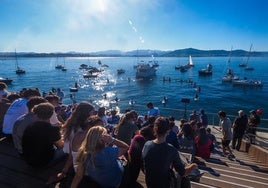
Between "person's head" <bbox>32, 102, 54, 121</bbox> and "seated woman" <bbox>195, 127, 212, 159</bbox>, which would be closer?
"person's head" <bbox>32, 102, 54, 121</bbox>

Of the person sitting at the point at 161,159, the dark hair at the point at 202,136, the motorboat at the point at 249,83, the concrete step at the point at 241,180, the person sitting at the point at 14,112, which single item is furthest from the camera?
the motorboat at the point at 249,83

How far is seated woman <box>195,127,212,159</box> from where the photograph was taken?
7570 millimetres

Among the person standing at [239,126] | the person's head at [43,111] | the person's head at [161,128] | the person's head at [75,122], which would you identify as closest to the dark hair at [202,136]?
the person standing at [239,126]

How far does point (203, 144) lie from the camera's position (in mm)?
7746

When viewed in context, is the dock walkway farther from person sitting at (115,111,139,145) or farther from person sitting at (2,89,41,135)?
person sitting at (115,111,139,145)

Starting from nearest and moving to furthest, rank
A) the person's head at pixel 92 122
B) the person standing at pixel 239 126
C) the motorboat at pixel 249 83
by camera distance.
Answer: the person's head at pixel 92 122
the person standing at pixel 239 126
the motorboat at pixel 249 83

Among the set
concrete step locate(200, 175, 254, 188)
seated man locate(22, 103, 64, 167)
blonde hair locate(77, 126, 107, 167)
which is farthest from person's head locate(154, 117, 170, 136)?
concrete step locate(200, 175, 254, 188)

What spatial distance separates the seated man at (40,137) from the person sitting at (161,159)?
5.91 feet

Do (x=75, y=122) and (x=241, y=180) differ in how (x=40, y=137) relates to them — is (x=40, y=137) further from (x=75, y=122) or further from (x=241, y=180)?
(x=241, y=180)

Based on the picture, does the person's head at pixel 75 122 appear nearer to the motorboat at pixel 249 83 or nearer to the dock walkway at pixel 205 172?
the dock walkway at pixel 205 172

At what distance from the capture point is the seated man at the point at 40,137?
4.09m

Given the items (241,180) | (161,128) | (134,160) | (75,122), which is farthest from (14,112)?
(241,180)

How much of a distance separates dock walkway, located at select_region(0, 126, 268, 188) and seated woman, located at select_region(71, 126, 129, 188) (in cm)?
90

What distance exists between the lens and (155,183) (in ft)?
11.8
